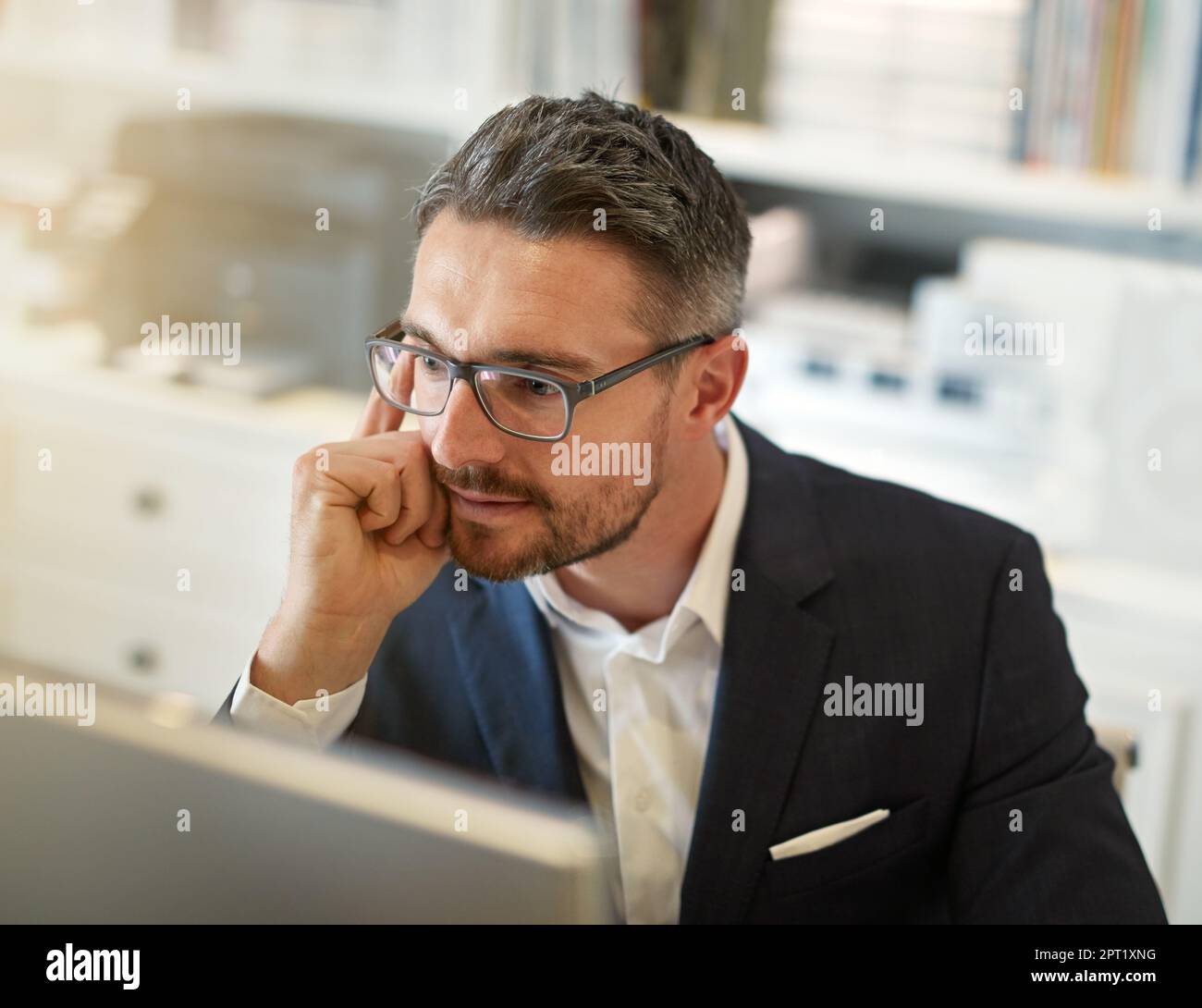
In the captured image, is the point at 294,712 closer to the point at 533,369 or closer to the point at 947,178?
the point at 533,369

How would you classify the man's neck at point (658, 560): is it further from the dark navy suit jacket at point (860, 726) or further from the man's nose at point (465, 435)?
the man's nose at point (465, 435)

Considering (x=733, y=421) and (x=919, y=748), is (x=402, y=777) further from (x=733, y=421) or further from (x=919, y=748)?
(x=733, y=421)

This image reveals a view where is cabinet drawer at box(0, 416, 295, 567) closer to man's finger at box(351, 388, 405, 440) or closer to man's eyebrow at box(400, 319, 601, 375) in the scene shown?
man's finger at box(351, 388, 405, 440)

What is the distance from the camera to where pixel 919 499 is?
1333mm

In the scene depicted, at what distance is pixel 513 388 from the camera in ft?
3.68

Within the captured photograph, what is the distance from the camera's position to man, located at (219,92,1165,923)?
3.70 feet

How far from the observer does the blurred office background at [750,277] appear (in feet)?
6.52

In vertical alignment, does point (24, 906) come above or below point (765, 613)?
above

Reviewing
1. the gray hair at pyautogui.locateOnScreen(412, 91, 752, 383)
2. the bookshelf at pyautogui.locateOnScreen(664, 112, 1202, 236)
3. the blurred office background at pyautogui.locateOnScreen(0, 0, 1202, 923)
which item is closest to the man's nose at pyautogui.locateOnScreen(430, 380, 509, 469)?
the gray hair at pyautogui.locateOnScreen(412, 91, 752, 383)

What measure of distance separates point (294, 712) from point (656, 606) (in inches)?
14.2

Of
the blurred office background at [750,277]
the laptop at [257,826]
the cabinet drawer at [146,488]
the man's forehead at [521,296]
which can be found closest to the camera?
the laptop at [257,826]

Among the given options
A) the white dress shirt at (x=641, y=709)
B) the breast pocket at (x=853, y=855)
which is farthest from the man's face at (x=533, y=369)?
the breast pocket at (x=853, y=855)
